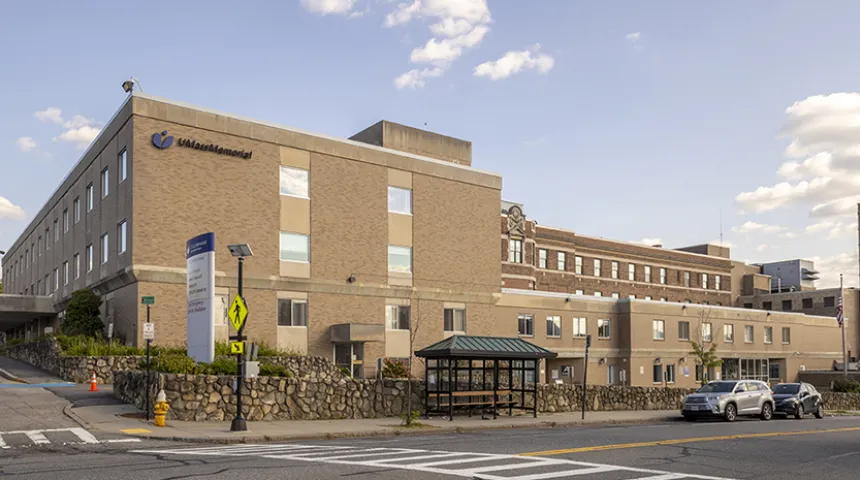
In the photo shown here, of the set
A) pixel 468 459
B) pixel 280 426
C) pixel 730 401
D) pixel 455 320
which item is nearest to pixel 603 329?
pixel 455 320

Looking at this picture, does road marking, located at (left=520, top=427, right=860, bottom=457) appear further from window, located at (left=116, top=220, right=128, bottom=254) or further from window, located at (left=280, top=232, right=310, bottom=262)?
window, located at (left=116, top=220, right=128, bottom=254)

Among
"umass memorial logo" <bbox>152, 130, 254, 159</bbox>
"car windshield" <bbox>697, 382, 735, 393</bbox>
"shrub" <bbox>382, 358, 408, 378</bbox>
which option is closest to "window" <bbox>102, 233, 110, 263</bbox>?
"umass memorial logo" <bbox>152, 130, 254, 159</bbox>

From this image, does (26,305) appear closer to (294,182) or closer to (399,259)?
(294,182)

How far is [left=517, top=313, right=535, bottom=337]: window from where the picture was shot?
5431cm

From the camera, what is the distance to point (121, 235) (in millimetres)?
38781

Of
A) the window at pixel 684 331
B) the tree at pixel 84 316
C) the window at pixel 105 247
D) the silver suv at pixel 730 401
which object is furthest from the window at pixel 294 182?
the window at pixel 684 331

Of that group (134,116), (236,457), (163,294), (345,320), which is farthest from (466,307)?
(236,457)

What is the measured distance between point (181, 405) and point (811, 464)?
16.3m

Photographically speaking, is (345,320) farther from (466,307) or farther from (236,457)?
(236,457)

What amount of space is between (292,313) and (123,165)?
1064cm

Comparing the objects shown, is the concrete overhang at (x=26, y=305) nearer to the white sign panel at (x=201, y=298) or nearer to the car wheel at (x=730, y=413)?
the white sign panel at (x=201, y=298)

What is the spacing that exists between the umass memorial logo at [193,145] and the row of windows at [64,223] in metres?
1.95

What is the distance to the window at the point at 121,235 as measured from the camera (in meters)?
38.3

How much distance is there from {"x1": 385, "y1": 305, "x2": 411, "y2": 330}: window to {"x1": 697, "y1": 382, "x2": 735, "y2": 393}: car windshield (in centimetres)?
1776
